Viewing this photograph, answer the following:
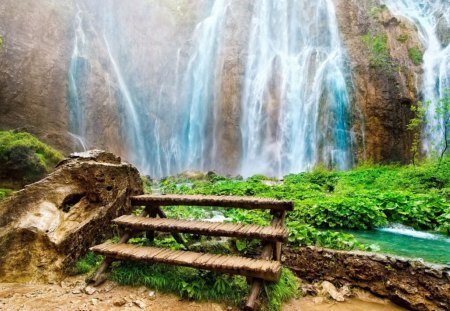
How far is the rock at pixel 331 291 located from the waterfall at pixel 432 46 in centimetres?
1553

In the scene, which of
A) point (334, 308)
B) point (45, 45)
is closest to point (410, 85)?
point (334, 308)

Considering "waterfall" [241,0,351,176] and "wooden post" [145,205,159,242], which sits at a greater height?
"waterfall" [241,0,351,176]

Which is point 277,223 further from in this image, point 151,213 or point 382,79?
point 382,79

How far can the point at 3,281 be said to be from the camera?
13.6 ft

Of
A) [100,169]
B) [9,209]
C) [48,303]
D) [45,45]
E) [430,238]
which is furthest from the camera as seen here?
[45,45]

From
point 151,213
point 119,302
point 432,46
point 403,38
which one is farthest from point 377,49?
point 119,302

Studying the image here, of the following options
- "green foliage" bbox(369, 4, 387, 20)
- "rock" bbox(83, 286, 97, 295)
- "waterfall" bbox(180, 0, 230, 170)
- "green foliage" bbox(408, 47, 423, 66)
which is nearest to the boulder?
"rock" bbox(83, 286, 97, 295)

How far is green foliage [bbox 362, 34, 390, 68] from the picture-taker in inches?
818

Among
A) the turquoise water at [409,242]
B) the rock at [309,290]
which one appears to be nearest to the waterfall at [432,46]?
the turquoise water at [409,242]

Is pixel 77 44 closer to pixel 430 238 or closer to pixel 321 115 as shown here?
pixel 321 115

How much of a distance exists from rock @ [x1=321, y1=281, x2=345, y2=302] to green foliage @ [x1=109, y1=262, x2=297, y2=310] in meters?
0.39

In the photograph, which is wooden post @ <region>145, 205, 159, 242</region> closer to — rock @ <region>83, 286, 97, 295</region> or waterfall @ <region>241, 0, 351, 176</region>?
rock @ <region>83, 286, 97, 295</region>

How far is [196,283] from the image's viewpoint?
3809 millimetres

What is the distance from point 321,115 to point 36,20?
18.8 m
